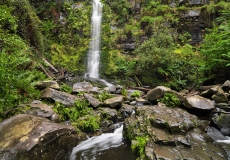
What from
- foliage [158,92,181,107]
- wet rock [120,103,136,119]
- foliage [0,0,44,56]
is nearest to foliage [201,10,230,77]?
foliage [158,92,181,107]

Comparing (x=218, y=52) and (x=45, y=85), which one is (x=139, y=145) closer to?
(x=45, y=85)

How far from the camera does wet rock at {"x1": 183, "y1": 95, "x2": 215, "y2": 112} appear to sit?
6559 mm

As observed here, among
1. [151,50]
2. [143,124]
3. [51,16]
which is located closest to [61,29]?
[51,16]

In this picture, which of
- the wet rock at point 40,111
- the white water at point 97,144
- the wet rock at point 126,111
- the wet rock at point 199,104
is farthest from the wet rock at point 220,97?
the wet rock at point 40,111

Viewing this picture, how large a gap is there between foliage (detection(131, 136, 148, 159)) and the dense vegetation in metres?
5.50

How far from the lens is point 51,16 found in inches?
682

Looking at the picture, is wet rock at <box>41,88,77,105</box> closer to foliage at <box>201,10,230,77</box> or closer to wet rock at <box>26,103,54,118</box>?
wet rock at <box>26,103,54,118</box>

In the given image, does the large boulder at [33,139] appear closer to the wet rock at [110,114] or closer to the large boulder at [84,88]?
the wet rock at [110,114]

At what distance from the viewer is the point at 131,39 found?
17.1m

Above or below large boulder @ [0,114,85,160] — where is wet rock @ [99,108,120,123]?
below

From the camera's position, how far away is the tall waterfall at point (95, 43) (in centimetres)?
1525

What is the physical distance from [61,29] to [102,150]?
46.9ft

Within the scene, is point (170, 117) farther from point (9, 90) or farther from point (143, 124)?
point (9, 90)

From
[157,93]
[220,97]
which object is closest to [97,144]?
[157,93]
